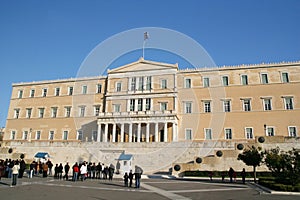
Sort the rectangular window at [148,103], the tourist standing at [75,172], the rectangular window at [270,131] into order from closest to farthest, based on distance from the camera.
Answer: the tourist standing at [75,172] < the rectangular window at [270,131] < the rectangular window at [148,103]

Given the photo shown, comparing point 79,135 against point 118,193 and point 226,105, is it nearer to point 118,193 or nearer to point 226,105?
point 226,105

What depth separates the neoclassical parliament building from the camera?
3472 cm

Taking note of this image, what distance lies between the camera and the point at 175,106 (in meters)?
Answer: 36.9

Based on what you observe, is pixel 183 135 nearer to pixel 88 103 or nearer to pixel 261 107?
pixel 261 107

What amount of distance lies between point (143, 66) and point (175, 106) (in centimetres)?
843

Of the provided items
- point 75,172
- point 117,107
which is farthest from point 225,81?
point 75,172

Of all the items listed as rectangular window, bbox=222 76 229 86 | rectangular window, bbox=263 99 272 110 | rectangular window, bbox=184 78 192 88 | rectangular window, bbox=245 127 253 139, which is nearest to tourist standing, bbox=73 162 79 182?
rectangular window, bbox=184 78 192 88

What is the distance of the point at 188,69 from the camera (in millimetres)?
39438

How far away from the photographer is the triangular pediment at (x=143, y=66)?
129 feet

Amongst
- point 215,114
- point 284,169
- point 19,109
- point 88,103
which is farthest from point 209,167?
point 19,109

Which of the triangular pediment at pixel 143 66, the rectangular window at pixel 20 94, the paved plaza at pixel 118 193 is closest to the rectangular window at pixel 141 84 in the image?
the triangular pediment at pixel 143 66

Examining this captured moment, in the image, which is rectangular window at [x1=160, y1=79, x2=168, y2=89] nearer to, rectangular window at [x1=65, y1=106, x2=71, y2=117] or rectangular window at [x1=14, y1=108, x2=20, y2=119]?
rectangular window at [x1=65, y1=106, x2=71, y2=117]

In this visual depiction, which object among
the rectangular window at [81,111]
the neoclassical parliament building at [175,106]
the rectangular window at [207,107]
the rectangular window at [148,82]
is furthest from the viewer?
the rectangular window at [81,111]

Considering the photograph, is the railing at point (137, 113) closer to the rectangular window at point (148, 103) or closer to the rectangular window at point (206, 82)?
the rectangular window at point (148, 103)
